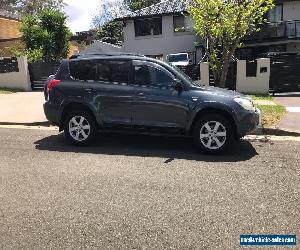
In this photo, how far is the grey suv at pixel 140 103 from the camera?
7.59m

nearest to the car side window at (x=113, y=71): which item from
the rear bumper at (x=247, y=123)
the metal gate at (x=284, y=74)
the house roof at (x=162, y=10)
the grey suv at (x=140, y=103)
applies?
the grey suv at (x=140, y=103)

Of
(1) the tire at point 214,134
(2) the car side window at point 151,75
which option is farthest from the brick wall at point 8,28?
(1) the tire at point 214,134

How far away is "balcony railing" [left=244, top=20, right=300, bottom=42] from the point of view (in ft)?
94.7

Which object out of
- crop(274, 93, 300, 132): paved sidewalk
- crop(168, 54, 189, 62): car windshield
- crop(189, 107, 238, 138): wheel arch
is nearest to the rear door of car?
crop(189, 107, 238, 138): wheel arch

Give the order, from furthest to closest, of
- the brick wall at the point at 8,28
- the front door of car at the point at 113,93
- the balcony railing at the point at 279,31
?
1. the brick wall at the point at 8,28
2. the balcony railing at the point at 279,31
3. the front door of car at the point at 113,93

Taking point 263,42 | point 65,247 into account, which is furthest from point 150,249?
point 263,42

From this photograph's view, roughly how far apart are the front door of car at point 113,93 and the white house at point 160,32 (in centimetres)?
2348

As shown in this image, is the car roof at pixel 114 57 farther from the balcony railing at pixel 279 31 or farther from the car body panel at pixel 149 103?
the balcony railing at pixel 279 31

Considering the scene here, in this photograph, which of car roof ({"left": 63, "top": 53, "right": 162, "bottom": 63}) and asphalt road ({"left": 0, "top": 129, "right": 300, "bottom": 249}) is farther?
car roof ({"left": 63, "top": 53, "right": 162, "bottom": 63})

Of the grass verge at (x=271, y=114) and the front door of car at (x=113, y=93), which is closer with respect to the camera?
the front door of car at (x=113, y=93)

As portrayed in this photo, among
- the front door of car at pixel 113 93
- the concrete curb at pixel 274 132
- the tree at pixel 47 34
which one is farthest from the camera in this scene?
the tree at pixel 47 34

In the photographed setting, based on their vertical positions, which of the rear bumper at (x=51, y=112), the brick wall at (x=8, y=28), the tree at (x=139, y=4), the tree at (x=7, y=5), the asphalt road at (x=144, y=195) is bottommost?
the asphalt road at (x=144, y=195)

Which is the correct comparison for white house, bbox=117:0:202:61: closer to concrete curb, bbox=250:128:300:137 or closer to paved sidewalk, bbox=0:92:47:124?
paved sidewalk, bbox=0:92:47:124

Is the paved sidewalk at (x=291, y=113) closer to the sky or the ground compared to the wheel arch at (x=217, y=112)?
closer to the ground
